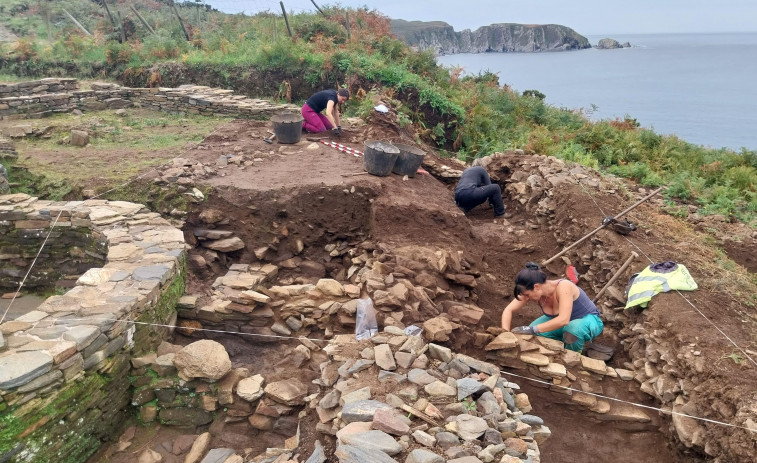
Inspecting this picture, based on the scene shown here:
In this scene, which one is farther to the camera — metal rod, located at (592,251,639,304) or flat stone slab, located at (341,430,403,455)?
metal rod, located at (592,251,639,304)

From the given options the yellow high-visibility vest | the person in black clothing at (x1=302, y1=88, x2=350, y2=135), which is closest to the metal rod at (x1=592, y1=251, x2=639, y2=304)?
the yellow high-visibility vest

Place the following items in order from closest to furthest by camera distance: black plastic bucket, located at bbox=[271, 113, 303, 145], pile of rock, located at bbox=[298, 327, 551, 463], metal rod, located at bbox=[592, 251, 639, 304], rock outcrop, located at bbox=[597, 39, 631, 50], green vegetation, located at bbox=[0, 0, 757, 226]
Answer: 1. pile of rock, located at bbox=[298, 327, 551, 463]
2. metal rod, located at bbox=[592, 251, 639, 304]
3. black plastic bucket, located at bbox=[271, 113, 303, 145]
4. green vegetation, located at bbox=[0, 0, 757, 226]
5. rock outcrop, located at bbox=[597, 39, 631, 50]

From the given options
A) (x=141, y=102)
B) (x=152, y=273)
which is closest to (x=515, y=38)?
(x=141, y=102)

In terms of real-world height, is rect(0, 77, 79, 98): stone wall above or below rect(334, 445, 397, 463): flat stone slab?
above

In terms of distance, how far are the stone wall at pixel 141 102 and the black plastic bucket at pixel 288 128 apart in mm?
2206

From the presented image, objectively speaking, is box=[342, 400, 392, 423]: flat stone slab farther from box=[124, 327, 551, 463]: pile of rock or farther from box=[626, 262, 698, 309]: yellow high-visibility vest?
box=[626, 262, 698, 309]: yellow high-visibility vest

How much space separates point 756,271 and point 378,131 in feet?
21.1

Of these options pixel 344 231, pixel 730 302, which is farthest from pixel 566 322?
pixel 344 231

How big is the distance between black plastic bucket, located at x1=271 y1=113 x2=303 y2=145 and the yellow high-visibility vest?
6065 mm

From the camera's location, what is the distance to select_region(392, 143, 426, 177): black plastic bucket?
7867 millimetres

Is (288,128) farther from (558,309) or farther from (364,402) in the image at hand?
(364,402)

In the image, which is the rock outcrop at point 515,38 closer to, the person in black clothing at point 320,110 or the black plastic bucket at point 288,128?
the person in black clothing at point 320,110

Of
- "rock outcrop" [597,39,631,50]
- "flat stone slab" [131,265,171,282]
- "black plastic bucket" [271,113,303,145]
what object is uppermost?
"rock outcrop" [597,39,631,50]

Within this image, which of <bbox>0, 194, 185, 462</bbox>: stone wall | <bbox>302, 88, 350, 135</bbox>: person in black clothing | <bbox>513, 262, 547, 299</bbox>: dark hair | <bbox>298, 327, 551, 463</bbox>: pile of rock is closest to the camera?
<bbox>298, 327, 551, 463</bbox>: pile of rock
